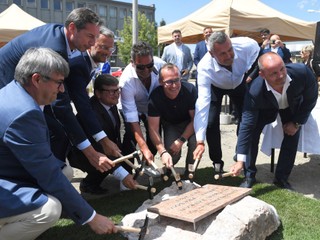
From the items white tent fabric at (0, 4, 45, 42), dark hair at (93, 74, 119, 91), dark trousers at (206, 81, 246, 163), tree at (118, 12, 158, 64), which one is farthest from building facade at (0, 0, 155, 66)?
dark hair at (93, 74, 119, 91)

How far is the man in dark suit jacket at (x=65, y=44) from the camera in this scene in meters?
2.94

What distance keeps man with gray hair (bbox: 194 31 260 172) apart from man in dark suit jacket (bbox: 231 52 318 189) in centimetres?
40

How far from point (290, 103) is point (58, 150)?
94.0 inches

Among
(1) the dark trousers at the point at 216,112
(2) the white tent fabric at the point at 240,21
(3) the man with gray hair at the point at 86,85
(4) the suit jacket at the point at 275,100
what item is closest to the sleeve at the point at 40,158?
(3) the man with gray hair at the point at 86,85

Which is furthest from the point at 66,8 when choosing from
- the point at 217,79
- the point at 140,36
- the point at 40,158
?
the point at 40,158

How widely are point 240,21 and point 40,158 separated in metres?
6.38

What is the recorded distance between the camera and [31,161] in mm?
2229

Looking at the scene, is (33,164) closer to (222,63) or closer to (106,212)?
(106,212)

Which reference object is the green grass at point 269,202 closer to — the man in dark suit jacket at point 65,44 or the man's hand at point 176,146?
the man's hand at point 176,146

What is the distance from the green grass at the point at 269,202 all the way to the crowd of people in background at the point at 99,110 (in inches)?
7.5

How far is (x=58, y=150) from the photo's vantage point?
11.6 ft

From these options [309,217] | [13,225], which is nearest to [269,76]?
[309,217]

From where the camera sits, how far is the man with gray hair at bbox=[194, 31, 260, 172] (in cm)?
389

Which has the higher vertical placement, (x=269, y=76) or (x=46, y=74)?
(x=46, y=74)
